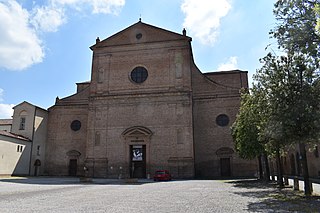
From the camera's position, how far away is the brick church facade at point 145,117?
30.1 m

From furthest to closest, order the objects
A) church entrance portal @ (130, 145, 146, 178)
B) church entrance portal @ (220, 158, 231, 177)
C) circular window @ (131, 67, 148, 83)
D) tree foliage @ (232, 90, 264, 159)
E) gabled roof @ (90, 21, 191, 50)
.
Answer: gabled roof @ (90, 21, 191, 50), circular window @ (131, 67, 148, 83), church entrance portal @ (130, 145, 146, 178), church entrance portal @ (220, 158, 231, 177), tree foliage @ (232, 90, 264, 159)

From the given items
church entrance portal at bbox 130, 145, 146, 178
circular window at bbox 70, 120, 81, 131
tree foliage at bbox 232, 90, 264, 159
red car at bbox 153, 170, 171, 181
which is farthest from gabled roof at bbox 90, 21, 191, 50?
red car at bbox 153, 170, 171, 181

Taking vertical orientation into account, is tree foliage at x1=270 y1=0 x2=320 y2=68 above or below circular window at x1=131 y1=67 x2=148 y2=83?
below

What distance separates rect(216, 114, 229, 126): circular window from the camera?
3130cm

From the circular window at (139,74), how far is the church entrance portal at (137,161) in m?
7.84

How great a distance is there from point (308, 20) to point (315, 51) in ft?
3.88

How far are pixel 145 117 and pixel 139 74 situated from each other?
17.9 ft

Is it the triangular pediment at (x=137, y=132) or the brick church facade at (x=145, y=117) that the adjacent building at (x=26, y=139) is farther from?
the triangular pediment at (x=137, y=132)

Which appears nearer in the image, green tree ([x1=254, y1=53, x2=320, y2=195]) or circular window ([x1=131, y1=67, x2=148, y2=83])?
green tree ([x1=254, y1=53, x2=320, y2=195])

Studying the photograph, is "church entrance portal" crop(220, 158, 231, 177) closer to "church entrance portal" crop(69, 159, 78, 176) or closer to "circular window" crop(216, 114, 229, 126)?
"circular window" crop(216, 114, 229, 126)

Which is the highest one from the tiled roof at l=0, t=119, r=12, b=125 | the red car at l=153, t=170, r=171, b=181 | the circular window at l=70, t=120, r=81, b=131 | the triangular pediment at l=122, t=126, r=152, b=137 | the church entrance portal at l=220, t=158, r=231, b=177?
the tiled roof at l=0, t=119, r=12, b=125

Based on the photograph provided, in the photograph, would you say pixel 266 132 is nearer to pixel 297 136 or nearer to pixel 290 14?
pixel 297 136

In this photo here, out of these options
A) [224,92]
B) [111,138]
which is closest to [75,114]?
[111,138]

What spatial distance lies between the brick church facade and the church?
11 centimetres
